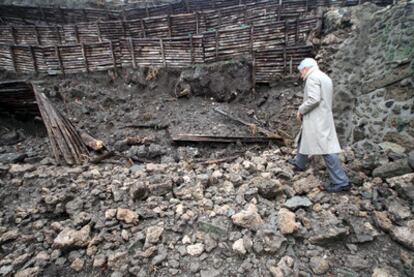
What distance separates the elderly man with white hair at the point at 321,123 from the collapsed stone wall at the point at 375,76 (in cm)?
101

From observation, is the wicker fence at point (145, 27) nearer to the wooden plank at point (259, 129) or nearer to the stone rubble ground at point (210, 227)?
the wooden plank at point (259, 129)

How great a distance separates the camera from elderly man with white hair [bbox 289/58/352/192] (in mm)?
2533

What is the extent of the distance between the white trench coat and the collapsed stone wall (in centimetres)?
103

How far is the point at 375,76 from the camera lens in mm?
3346

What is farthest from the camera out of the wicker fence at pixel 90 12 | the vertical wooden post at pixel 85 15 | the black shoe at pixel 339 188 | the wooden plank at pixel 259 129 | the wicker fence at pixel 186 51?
the vertical wooden post at pixel 85 15

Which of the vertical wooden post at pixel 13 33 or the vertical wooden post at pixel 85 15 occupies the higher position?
the vertical wooden post at pixel 85 15

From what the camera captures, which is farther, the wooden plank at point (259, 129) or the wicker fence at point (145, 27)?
the wicker fence at point (145, 27)

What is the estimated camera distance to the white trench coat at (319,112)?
2562 mm

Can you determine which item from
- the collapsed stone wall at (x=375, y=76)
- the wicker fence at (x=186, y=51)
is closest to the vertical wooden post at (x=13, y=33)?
the wicker fence at (x=186, y=51)

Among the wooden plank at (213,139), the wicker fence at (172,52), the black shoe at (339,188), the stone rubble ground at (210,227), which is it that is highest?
the wicker fence at (172,52)

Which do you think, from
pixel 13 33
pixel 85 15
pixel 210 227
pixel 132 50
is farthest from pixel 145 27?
pixel 210 227

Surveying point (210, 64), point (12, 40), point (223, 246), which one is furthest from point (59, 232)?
point (12, 40)

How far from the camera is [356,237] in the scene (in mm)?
1996

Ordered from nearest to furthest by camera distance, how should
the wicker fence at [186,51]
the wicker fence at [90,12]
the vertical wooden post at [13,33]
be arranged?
1. the wicker fence at [186,51]
2. the vertical wooden post at [13,33]
3. the wicker fence at [90,12]
